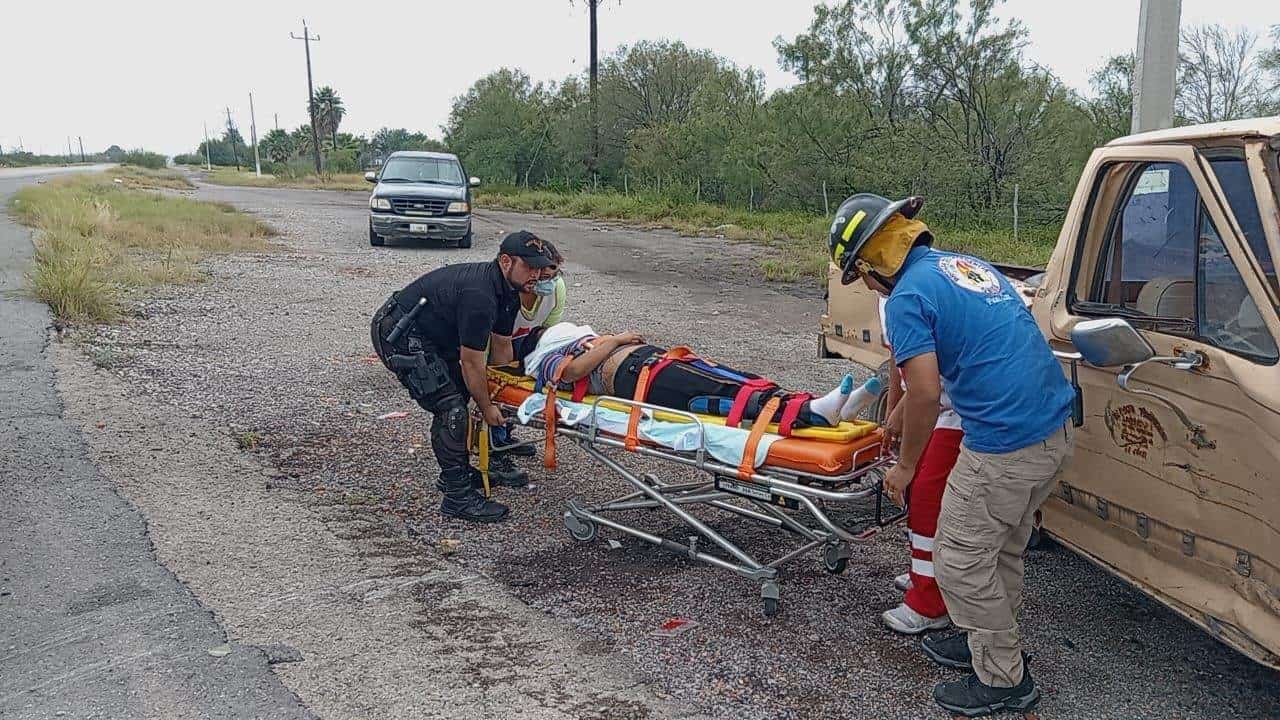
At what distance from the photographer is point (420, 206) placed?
18516 mm

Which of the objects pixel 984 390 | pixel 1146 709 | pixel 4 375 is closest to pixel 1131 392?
pixel 984 390

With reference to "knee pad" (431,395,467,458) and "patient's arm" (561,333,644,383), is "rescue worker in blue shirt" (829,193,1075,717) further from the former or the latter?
"knee pad" (431,395,467,458)

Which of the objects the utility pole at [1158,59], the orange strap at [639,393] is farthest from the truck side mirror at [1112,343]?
the utility pole at [1158,59]

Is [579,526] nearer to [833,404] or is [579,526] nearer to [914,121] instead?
[833,404]

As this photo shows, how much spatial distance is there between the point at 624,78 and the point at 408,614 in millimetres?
37244

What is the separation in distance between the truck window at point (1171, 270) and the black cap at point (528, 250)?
8.38 ft

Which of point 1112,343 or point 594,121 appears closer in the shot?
point 1112,343

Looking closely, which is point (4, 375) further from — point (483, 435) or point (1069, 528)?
point (1069, 528)

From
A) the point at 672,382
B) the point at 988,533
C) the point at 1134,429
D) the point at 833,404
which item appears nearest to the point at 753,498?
the point at 833,404

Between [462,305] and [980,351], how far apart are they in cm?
273

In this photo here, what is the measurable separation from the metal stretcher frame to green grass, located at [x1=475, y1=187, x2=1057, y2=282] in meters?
11.0

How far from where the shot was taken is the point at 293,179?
63.6m

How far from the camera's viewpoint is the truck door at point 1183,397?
314 cm

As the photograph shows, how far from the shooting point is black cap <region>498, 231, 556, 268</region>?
17.1 ft
